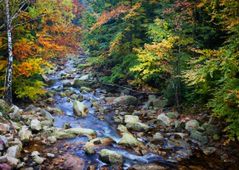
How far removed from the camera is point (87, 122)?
14086 mm

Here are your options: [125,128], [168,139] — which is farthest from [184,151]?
[125,128]

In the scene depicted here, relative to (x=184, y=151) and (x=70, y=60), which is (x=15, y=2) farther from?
(x=70, y=60)

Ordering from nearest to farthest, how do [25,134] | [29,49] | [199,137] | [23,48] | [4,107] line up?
[25,134], [199,137], [4,107], [23,48], [29,49]

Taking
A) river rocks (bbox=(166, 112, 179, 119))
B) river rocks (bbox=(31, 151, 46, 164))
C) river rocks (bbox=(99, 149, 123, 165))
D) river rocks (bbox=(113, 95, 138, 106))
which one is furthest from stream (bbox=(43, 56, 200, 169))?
river rocks (bbox=(166, 112, 179, 119))

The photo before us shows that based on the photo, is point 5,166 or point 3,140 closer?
point 5,166

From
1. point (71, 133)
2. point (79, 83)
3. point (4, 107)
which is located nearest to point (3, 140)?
point (71, 133)

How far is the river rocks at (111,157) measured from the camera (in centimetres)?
950

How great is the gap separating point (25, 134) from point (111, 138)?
3.20 metres

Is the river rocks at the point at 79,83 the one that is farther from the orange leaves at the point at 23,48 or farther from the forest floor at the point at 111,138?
the orange leaves at the point at 23,48

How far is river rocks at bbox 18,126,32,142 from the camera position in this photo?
1058cm

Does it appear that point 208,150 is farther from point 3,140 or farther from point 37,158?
point 3,140

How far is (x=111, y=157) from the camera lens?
31.3ft

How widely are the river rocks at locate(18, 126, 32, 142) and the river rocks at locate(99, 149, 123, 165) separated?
2.86 m

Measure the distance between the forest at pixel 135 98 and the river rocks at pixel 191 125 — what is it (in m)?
0.05
